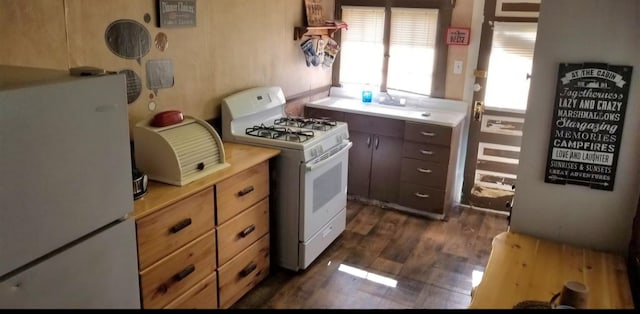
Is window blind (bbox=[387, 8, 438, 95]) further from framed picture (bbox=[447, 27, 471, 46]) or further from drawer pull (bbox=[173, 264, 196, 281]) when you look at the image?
drawer pull (bbox=[173, 264, 196, 281])

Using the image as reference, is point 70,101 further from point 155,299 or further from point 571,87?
point 571,87

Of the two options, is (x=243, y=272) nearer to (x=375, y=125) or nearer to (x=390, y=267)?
(x=390, y=267)

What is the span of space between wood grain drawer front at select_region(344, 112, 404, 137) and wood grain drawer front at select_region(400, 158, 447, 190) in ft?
0.86

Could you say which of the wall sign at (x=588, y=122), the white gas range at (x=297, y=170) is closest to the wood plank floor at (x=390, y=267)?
the white gas range at (x=297, y=170)

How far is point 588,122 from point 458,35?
2.32 meters

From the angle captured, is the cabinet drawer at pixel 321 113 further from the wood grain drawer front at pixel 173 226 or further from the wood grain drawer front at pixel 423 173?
the wood grain drawer front at pixel 173 226

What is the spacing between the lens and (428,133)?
13.1 ft

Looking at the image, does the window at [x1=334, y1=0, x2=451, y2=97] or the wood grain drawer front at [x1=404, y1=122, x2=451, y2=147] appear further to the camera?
the window at [x1=334, y1=0, x2=451, y2=97]

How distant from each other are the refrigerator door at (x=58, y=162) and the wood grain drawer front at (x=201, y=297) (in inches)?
33.3

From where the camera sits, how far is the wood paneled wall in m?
2.12

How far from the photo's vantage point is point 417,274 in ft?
10.9

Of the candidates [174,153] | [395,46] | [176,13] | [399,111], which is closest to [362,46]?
[395,46]

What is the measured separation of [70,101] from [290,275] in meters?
2.09

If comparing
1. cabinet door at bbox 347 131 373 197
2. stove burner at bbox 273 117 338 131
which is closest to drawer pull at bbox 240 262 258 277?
stove burner at bbox 273 117 338 131
